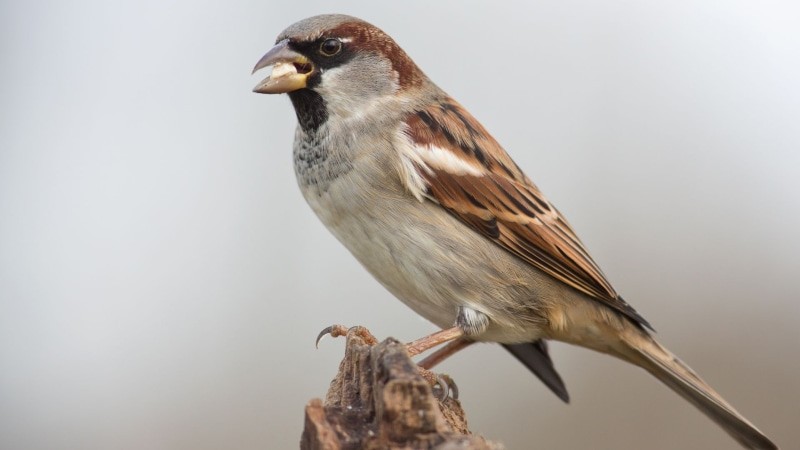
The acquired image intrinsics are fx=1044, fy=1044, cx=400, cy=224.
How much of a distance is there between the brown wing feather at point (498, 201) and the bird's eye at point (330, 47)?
300 mm

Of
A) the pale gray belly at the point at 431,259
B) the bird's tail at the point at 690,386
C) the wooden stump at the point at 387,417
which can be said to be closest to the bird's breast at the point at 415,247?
the pale gray belly at the point at 431,259

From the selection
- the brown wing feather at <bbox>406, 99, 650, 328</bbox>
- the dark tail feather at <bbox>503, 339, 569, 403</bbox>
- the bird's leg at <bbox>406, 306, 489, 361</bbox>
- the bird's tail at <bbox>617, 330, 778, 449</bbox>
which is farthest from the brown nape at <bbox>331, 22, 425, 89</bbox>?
the bird's tail at <bbox>617, 330, 778, 449</bbox>

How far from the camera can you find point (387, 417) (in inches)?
72.6

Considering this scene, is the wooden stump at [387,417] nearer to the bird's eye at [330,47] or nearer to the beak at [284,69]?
the beak at [284,69]

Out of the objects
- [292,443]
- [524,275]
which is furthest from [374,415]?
[292,443]

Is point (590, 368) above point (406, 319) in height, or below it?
below

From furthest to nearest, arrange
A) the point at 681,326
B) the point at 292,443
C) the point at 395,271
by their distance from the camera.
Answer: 1. the point at 681,326
2. the point at 292,443
3. the point at 395,271

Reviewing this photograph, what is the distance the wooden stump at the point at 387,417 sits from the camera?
5.94ft

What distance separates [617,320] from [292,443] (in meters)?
1.80

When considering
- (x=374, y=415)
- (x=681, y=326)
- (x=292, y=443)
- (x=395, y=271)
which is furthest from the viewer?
(x=681, y=326)

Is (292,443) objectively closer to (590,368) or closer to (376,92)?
(590,368)

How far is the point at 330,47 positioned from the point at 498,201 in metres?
0.68

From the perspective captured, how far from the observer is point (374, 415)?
6.59 feet

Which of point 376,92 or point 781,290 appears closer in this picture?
point 376,92
